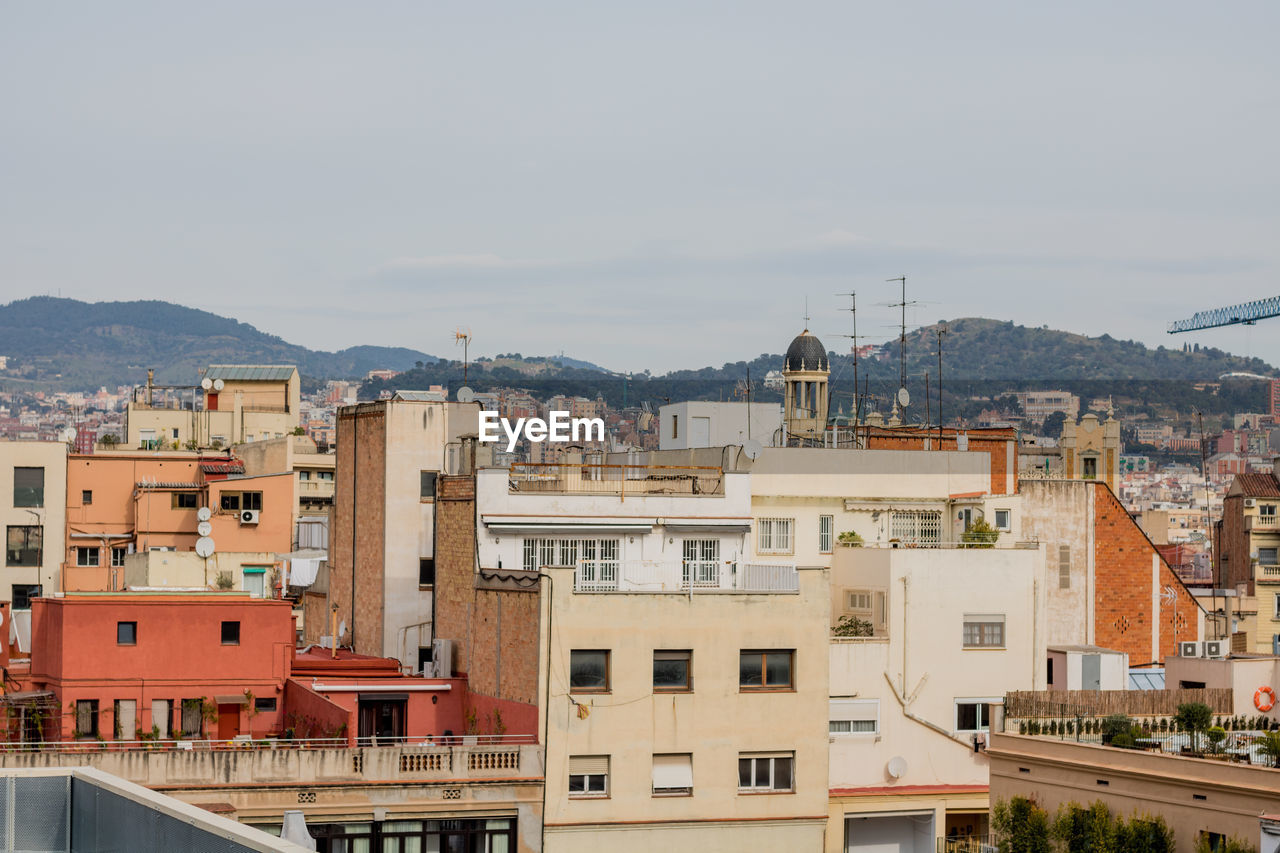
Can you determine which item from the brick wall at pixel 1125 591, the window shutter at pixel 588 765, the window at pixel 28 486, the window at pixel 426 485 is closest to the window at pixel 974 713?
the window shutter at pixel 588 765

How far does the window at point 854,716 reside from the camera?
47688mm

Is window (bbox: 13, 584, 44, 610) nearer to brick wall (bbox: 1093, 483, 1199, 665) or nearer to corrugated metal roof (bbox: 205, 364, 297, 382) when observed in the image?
brick wall (bbox: 1093, 483, 1199, 665)

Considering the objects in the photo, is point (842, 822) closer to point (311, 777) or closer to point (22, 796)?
point (311, 777)

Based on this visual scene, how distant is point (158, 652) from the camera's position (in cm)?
4497

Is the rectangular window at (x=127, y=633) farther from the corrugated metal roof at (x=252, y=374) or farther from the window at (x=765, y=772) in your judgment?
the corrugated metal roof at (x=252, y=374)

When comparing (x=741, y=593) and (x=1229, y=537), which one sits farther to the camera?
(x=1229, y=537)

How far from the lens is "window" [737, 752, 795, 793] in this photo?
4450 cm

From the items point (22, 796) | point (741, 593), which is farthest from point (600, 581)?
point (22, 796)

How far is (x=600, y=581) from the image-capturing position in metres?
49.6

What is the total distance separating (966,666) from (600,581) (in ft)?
31.3

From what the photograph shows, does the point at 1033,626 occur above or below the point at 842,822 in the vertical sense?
above

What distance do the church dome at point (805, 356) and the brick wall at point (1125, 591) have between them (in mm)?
69333

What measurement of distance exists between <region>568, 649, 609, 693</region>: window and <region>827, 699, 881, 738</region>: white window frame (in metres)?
6.92

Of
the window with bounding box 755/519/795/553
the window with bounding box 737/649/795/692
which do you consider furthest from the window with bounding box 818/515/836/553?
the window with bounding box 737/649/795/692
